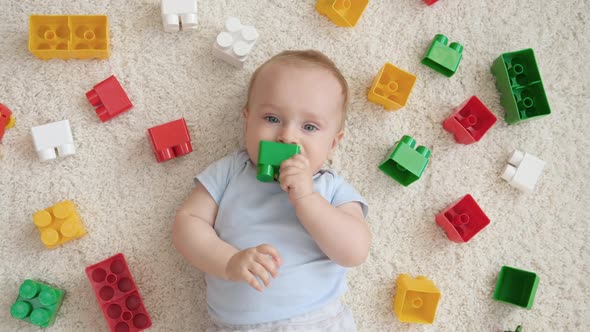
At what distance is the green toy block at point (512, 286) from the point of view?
1.18 metres

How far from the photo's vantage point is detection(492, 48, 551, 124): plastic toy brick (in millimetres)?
1210

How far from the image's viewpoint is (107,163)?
1.16m

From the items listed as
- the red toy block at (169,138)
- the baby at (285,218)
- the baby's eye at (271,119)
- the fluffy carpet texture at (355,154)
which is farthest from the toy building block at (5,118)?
the baby's eye at (271,119)

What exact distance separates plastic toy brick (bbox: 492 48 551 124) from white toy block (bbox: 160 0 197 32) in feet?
2.32

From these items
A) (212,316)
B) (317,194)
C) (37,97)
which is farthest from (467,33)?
(37,97)

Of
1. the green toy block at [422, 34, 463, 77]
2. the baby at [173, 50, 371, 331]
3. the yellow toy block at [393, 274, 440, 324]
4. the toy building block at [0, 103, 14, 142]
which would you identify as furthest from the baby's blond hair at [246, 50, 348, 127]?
the toy building block at [0, 103, 14, 142]

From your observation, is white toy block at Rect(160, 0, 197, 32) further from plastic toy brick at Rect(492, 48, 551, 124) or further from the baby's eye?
plastic toy brick at Rect(492, 48, 551, 124)

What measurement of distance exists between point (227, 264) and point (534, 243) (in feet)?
2.42

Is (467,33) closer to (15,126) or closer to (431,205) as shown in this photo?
(431,205)

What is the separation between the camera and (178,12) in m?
1.16

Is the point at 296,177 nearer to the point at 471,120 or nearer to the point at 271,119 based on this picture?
the point at 271,119

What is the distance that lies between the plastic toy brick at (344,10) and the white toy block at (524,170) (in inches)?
19.1

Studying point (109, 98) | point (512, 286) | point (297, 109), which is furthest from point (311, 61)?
point (512, 286)

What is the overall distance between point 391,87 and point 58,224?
30.5 inches
